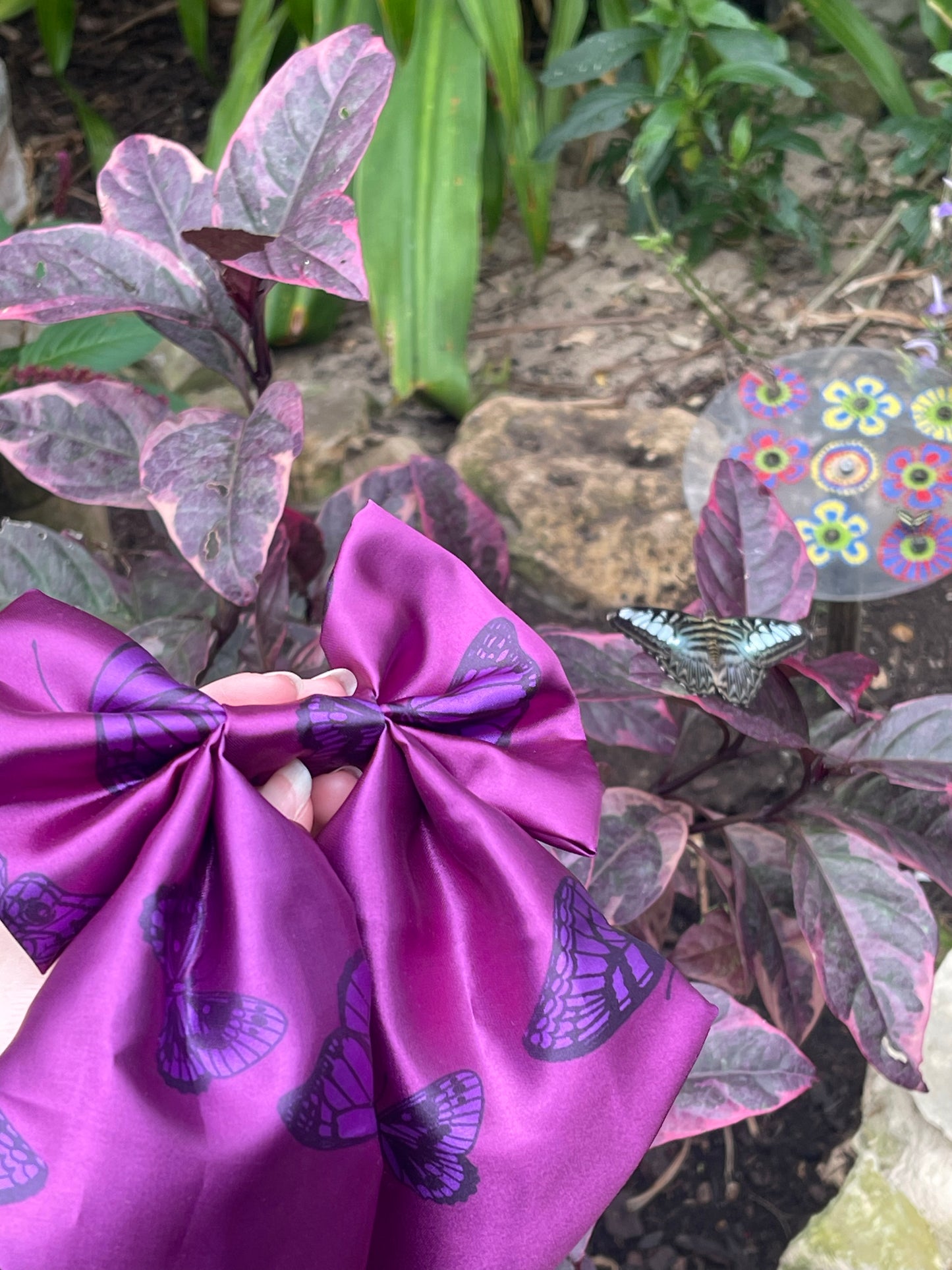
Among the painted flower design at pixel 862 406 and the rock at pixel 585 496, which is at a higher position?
the painted flower design at pixel 862 406

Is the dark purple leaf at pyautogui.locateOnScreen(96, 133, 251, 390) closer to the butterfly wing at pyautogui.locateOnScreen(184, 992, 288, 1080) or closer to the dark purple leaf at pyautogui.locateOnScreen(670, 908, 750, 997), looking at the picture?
the butterfly wing at pyautogui.locateOnScreen(184, 992, 288, 1080)

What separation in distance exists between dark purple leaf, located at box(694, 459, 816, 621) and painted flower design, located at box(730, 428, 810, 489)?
36cm

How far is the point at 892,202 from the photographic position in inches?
64.9

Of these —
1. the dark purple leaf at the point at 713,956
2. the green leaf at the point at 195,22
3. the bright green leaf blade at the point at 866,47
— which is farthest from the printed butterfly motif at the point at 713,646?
the green leaf at the point at 195,22

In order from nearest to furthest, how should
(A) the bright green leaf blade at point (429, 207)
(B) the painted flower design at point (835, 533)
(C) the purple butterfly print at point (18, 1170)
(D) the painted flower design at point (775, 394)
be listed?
(C) the purple butterfly print at point (18, 1170), (B) the painted flower design at point (835, 533), (D) the painted flower design at point (775, 394), (A) the bright green leaf blade at point (429, 207)

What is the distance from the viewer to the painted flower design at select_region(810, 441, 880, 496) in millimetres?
1095

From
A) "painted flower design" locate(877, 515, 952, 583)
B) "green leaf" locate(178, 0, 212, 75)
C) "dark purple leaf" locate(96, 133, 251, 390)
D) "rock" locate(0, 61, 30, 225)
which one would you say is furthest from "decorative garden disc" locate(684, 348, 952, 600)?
"green leaf" locate(178, 0, 212, 75)

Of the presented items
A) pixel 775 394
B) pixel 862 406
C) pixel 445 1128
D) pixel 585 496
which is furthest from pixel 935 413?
pixel 445 1128

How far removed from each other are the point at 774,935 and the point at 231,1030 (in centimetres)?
56

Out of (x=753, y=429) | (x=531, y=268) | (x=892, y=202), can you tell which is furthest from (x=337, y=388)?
(x=892, y=202)

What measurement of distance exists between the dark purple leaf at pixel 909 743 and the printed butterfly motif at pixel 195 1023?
0.49 m

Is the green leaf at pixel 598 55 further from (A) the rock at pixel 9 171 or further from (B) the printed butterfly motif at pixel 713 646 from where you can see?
(B) the printed butterfly motif at pixel 713 646

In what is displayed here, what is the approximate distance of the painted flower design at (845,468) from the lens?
3.59 feet

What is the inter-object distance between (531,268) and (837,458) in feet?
3.33
